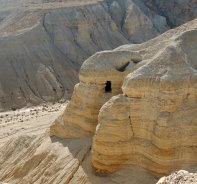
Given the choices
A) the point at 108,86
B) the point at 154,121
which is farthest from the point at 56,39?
the point at 154,121

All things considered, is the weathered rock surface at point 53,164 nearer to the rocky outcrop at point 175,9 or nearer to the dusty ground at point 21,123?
the dusty ground at point 21,123

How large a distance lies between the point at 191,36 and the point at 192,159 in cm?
576

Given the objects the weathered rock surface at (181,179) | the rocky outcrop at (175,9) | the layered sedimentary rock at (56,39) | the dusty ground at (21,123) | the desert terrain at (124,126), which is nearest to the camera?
the weathered rock surface at (181,179)

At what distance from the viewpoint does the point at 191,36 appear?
53.7ft

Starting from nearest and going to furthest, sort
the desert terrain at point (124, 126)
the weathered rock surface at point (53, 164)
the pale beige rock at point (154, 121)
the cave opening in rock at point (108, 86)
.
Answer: the pale beige rock at point (154, 121) → the desert terrain at point (124, 126) → the weathered rock surface at point (53, 164) → the cave opening in rock at point (108, 86)

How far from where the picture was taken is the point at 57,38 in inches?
2170

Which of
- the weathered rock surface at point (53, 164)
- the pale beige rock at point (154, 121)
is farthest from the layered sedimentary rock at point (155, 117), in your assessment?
the weathered rock surface at point (53, 164)

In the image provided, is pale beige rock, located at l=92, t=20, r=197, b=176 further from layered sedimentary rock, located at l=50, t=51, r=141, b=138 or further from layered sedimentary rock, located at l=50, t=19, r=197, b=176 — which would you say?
layered sedimentary rock, located at l=50, t=51, r=141, b=138

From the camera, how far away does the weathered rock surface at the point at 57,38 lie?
46.5m

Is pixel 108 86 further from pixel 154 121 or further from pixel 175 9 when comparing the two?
pixel 175 9

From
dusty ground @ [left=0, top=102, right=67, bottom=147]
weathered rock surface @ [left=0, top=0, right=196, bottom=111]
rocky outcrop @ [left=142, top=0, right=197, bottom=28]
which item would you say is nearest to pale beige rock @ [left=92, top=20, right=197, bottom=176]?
dusty ground @ [left=0, top=102, right=67, bottom=147]

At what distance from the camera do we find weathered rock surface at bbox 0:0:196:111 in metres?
46.5

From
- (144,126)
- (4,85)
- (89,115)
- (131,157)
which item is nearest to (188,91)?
(144,126)

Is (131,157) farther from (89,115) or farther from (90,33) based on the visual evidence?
(90,33)
